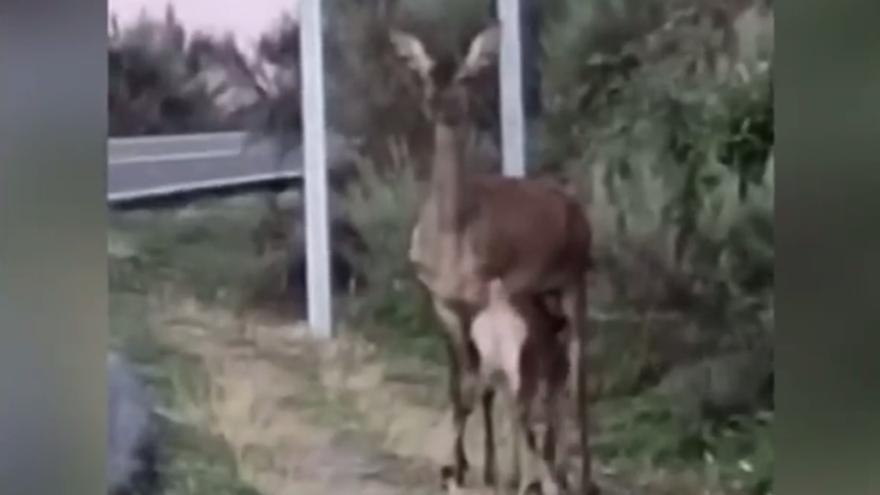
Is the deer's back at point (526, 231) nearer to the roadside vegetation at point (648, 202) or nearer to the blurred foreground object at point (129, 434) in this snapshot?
the roadside vegetation at point (648, 202)

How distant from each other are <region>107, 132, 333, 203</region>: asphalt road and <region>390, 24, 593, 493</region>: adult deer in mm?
148

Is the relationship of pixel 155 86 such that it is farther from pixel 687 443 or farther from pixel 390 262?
pixel 687 443

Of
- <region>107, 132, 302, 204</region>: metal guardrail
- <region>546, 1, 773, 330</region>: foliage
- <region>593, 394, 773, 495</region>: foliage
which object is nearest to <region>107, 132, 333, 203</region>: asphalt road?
<region>107, 132, 302, 204</region>: metal guardrail

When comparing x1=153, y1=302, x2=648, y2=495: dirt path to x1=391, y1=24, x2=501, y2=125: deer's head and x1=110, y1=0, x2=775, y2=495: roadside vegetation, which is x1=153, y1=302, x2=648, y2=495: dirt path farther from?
x1=391, y1=24, x2=501, y2=125: deer's head

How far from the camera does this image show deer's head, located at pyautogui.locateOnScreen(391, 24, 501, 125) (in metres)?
1.25

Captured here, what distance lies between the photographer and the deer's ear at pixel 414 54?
4.18 feet

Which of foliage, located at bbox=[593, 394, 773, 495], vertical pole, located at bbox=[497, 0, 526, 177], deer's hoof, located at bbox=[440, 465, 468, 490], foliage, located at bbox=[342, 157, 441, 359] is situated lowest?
deer's hoof, located at bbox=[440, 465, 468, 490]

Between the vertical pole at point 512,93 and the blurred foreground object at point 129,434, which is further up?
the vertical pole at point 512,93

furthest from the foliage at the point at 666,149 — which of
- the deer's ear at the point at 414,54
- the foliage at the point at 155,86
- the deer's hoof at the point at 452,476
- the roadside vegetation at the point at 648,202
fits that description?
the foliage at the point at 155,86

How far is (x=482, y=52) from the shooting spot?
4.11ft

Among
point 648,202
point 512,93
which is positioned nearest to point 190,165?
point 512,93

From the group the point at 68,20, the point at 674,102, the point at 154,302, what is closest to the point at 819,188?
the point at 674,102

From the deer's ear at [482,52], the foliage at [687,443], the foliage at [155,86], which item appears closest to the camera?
the foliage at [687,443]

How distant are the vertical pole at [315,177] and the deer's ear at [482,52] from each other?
146 millimetres
